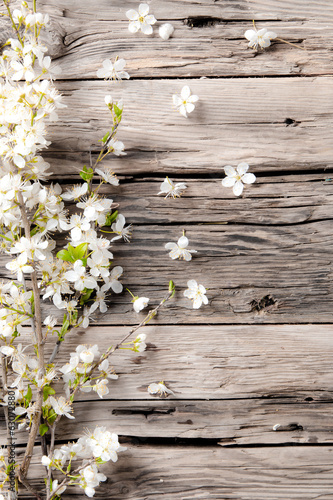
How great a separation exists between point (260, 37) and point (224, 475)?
3.73ft

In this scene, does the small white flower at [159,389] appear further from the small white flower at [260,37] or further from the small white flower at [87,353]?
the small white flower at [260,37]

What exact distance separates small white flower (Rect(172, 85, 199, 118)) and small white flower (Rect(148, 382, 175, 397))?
705mm

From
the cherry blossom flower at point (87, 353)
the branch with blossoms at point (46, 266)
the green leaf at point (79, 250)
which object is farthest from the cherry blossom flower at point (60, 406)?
the green leaf at point (79, 250)

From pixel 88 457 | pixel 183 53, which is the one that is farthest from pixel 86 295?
pixel 183 53

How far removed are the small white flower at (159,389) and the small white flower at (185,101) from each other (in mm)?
705

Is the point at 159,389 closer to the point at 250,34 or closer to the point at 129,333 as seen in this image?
the point at 129,333

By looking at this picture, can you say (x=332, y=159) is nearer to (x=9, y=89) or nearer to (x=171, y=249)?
(x=171, y=249)

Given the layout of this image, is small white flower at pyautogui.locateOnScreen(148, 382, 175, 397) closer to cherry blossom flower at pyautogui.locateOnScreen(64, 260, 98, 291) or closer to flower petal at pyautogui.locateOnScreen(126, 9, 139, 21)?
cherry blossom flower at pyautogui.locateOnScreen(64, 260, 98, 291)

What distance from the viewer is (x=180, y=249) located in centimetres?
117

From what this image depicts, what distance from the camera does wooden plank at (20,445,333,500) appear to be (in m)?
1.18

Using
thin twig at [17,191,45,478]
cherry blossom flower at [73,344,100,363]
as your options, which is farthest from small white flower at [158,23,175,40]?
cherry blossom flower at [73,344,100,363]

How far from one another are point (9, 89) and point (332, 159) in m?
0.82

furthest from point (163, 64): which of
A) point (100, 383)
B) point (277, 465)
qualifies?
point (277, 465)

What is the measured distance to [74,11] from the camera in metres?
1.18
